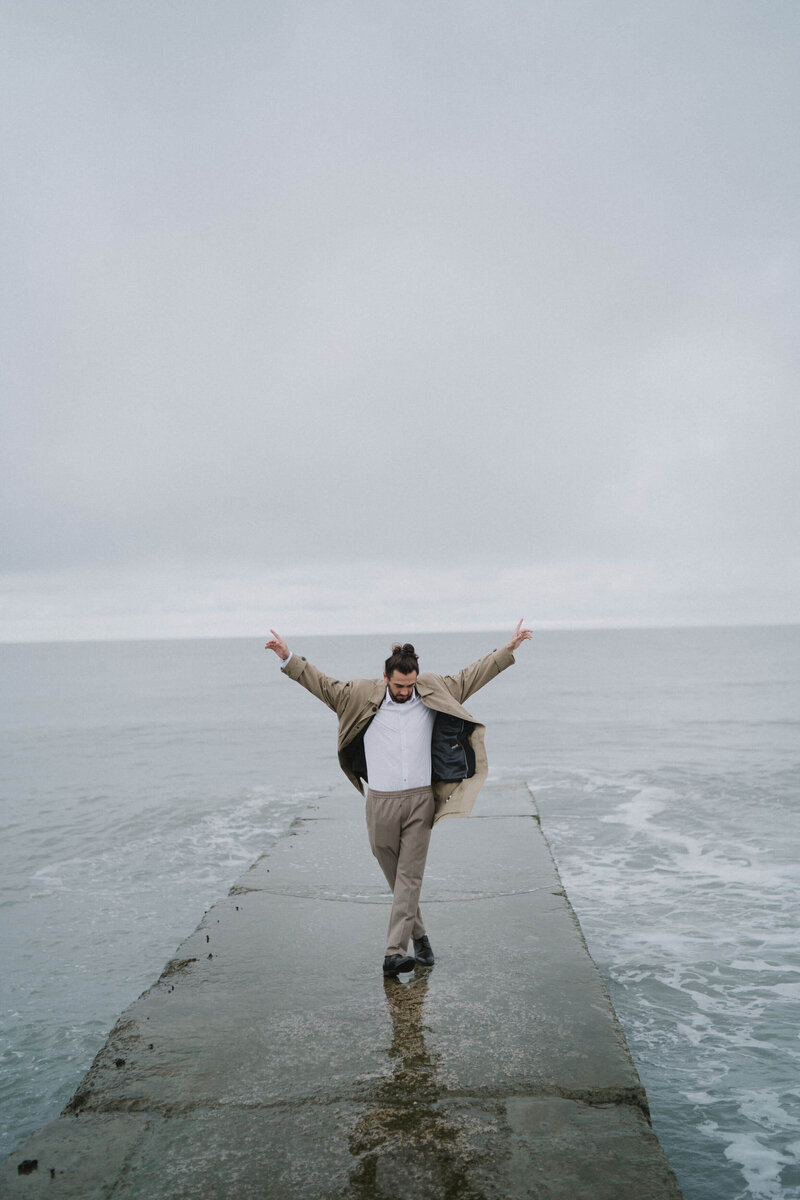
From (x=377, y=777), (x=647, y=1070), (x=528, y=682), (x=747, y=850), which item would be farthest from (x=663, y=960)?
(x=528, y=682)

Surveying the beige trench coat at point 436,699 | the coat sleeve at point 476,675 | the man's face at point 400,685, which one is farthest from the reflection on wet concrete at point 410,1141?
the coat sleeve at point 476,675

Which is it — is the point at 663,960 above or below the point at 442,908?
below

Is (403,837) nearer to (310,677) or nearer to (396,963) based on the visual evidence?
(396,963)

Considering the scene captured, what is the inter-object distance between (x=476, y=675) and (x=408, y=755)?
68cm

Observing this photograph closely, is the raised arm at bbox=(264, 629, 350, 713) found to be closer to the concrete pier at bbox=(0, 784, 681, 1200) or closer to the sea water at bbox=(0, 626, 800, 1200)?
the concrete pier at bbox=(0, 784, 681, 1200)

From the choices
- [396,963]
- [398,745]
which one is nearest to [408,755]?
[398,745]

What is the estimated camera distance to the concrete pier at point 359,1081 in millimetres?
3092

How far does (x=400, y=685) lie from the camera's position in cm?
486

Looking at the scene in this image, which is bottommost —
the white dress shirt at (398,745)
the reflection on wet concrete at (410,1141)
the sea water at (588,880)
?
the sea water at (588,880)

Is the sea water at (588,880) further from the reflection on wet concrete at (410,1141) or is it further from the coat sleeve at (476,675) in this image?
→ the coat sleeve at (476,675)

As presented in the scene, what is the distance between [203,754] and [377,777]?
21.6 meters

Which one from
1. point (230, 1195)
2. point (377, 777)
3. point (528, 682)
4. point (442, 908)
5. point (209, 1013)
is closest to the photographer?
point (230, 1195)

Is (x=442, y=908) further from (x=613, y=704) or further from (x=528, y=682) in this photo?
(x=528, y=682)

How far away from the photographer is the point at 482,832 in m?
9.71
